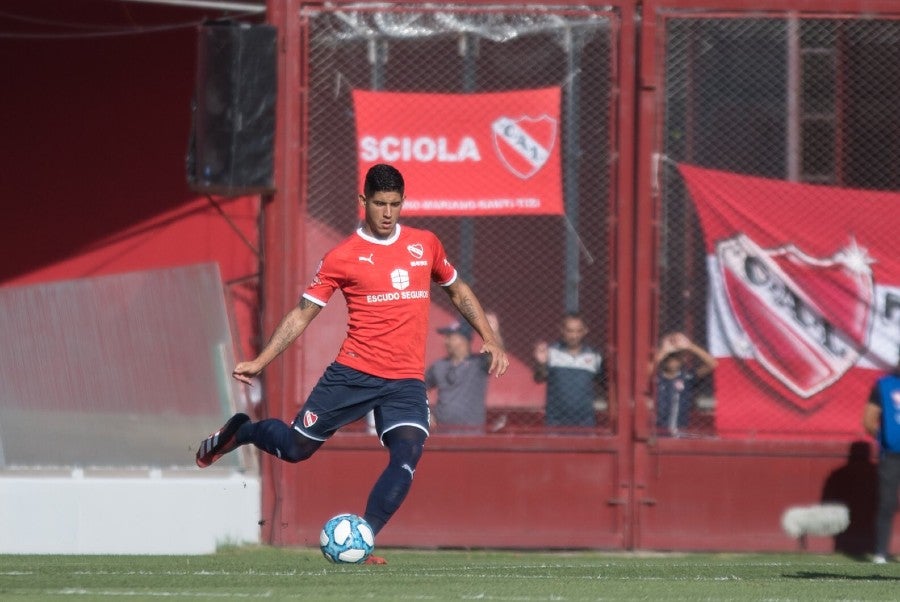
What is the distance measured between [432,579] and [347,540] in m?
0.66

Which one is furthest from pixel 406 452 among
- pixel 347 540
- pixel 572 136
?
pixel 572 136

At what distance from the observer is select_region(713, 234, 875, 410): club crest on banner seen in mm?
11695

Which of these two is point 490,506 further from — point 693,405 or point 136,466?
point 136,466

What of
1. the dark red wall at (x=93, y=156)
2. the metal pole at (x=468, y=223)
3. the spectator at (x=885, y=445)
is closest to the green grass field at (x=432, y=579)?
the spectator at (x=885, y=445)

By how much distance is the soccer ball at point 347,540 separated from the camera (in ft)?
26.1

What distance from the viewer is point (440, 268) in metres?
8.63

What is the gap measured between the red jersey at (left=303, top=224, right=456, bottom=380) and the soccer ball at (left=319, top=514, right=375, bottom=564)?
0.88 m

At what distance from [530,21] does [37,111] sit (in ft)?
16.9

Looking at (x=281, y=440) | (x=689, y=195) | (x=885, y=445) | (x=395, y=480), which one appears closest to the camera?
(x=395, y=480)

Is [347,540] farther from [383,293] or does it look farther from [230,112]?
[230,112]

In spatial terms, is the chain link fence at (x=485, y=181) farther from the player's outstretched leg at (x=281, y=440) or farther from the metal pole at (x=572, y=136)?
the player's outstretched leg at (x=281, y=440)

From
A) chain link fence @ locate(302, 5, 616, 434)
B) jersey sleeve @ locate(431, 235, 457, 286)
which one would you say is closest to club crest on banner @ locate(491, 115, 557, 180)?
chain link fence @ locate(302, 5, 616, 434)

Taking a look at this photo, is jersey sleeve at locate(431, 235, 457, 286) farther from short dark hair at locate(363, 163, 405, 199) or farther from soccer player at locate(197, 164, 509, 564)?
short dark hair at locate(363, 163, 405, 199)

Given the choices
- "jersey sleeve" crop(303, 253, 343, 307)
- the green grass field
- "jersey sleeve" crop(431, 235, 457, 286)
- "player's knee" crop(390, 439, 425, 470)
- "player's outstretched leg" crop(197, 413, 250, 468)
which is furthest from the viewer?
"player's outstretched leg" crop(197, 413, 250, 468)
